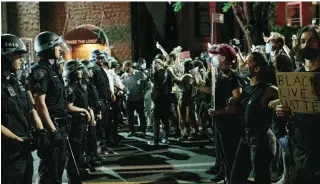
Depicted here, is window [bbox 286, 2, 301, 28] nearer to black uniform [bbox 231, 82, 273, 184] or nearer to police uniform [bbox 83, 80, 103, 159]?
police uniform [bbox 83, 80, 103, 159]

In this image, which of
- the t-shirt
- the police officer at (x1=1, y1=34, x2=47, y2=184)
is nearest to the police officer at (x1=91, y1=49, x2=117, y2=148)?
the t-shirt

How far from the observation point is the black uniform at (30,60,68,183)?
548 cm

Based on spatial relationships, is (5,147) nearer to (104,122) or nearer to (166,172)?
(166,172)

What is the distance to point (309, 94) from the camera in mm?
4258

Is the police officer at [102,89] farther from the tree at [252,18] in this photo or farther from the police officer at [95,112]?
the tree at [252,18]

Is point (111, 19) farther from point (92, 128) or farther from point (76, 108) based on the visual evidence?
point (76, 108)

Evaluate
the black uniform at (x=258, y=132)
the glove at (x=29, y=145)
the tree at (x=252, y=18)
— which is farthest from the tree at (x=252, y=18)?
the glove at (x=29, y=145)

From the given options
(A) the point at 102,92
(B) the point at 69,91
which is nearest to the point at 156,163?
(A) the point at 102,92

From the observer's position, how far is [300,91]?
4.34 m

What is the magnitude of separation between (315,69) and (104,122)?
6.95m

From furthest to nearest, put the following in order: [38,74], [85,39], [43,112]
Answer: [85,39]
[38,74]
[43,112]

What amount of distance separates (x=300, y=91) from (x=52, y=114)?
3.14m

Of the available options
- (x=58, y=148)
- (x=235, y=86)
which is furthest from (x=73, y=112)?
(x=235, y=86)

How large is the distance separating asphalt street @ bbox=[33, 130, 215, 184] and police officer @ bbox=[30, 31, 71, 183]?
2289 mm
